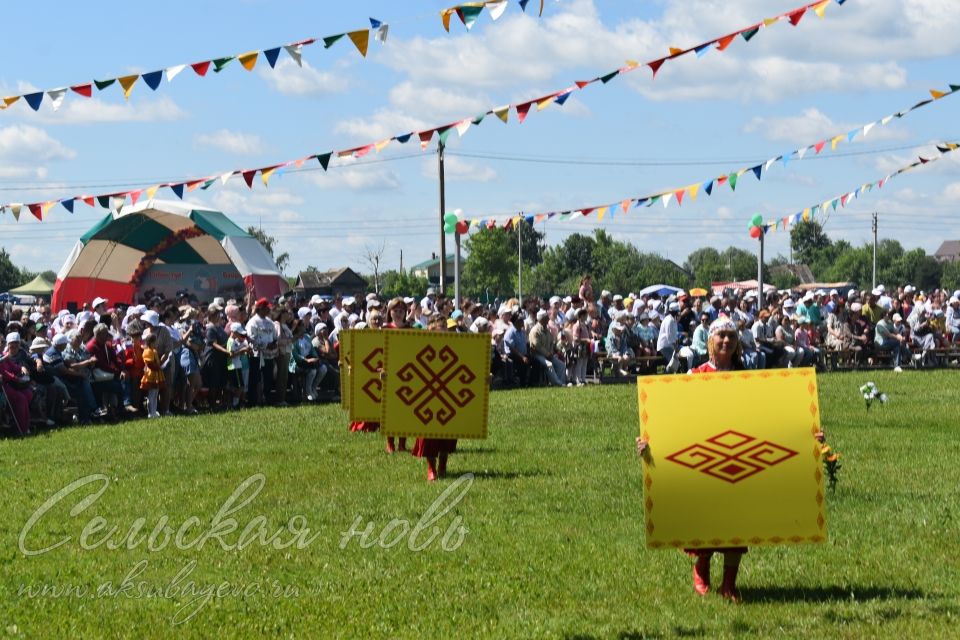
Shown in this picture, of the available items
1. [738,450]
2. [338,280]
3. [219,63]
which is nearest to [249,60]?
[219,63]

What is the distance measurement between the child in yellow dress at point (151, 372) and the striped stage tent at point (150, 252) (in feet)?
52.3

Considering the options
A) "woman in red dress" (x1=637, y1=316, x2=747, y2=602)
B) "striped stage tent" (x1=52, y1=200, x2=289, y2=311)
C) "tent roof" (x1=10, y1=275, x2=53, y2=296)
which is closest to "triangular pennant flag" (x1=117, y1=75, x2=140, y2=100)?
"woman in red dress" (x1=637, y1=316, x2=747, y2=602)

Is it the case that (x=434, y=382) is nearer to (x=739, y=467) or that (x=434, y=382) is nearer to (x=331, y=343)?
(x=739, y=467)

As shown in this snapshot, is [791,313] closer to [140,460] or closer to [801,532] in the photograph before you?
[140,460]

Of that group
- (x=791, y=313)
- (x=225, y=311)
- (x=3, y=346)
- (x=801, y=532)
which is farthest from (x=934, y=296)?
(x=801, y=532)

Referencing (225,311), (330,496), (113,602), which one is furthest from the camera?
(225,311)

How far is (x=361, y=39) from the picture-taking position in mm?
13961

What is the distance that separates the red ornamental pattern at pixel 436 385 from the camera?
13734 mm

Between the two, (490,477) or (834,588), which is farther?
(490,477)

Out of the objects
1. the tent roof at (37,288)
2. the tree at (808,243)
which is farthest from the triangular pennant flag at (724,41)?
the tree at (808,243)

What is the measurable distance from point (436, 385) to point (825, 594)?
234 inches

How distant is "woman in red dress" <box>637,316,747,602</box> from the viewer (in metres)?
8.31

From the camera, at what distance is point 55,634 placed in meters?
7.80

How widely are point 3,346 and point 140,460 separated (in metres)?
6.24
